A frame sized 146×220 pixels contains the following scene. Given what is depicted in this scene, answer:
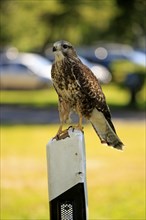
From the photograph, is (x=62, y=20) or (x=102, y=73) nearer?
(x=102, y=73)

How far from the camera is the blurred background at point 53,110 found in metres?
9.53

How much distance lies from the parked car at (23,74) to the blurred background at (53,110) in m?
0.04

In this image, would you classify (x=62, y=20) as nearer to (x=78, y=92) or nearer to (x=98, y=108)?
(x=98, y=108)

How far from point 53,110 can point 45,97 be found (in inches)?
197

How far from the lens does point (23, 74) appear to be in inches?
1236

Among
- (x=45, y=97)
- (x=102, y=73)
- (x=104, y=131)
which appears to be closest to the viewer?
(x=104, y=131)

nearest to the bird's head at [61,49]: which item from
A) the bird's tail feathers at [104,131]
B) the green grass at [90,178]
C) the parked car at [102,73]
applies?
the bird's tail feathers at [104,131]

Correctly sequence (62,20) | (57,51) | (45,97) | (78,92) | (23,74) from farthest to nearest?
1. (62,20)
2. (23,74)
3. (45,97)
4. (78,92)
5. (57,51)

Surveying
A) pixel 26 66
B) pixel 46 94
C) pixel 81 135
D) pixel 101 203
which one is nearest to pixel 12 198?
pixel 101 203

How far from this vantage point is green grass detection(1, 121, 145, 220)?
28.9 ft

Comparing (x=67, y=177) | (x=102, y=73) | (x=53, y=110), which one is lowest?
(x=67, y=177)

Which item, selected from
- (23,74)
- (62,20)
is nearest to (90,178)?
(23,74)

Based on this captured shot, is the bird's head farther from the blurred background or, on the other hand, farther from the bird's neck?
the blurred background

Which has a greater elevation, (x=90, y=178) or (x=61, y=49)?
(x=61, y=49)
